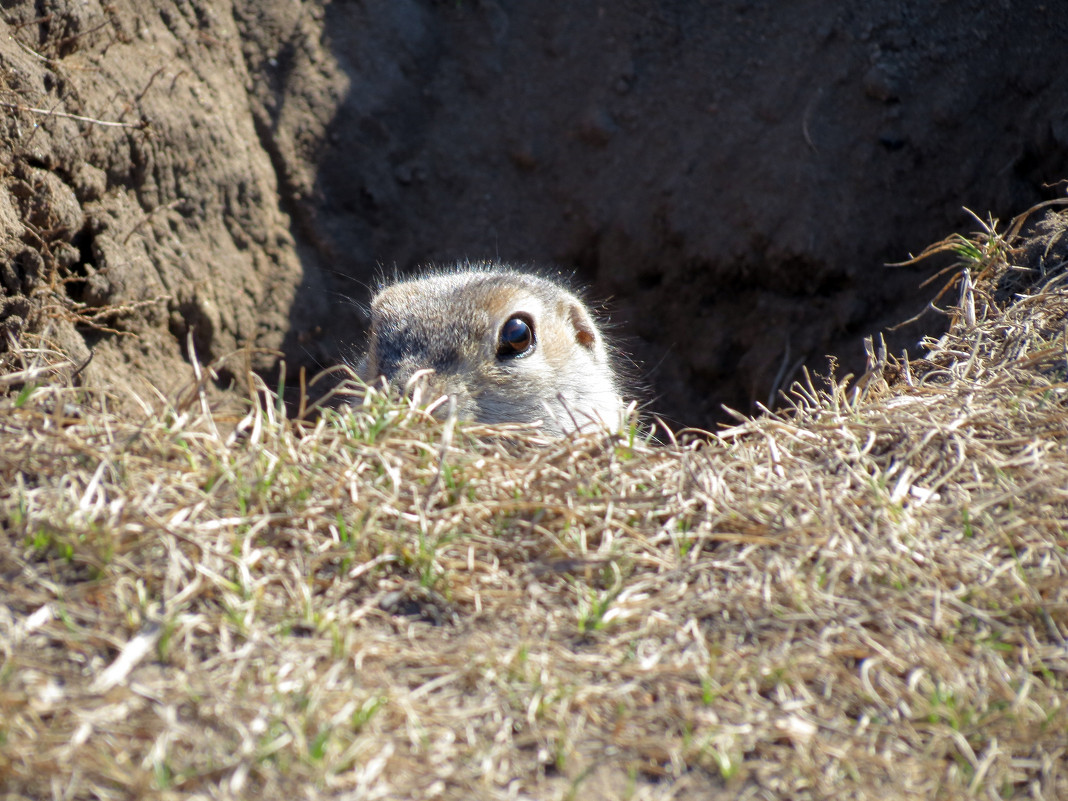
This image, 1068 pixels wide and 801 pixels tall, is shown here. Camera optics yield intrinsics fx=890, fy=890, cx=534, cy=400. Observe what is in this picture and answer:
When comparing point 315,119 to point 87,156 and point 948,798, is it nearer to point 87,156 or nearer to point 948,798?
point 87,156

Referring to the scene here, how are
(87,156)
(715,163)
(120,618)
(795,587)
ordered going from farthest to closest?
1. (715,163)
2. (87,156)
3. (795,587)
4. (120,618)

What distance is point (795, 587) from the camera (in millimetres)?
2322

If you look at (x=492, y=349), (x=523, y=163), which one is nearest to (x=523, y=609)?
(x=492, y=349)

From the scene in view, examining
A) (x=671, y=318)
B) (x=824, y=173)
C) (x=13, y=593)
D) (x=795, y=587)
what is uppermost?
(x=824, y=173)

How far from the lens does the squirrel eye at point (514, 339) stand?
14.6 feet

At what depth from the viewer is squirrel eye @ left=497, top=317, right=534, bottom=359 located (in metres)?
4.44

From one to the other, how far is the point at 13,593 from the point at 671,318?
562cm

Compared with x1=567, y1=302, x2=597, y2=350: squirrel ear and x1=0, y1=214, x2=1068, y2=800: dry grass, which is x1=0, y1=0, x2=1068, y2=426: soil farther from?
x1=0, y1=214, x2=1068, y2=800: dry grass

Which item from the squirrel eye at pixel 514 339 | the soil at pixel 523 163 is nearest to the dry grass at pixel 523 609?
the squirrel eye at pixel 514 339

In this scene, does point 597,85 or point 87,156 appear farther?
point 597,85

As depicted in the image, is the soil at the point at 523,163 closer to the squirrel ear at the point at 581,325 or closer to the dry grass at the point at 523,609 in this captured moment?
the squirrel ear at the point at 581,325

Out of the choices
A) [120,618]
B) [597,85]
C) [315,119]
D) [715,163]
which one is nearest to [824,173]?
[715,163]

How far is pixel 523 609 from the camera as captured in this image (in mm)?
2344

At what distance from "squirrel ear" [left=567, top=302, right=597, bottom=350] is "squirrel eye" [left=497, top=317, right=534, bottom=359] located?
0.64 meters
